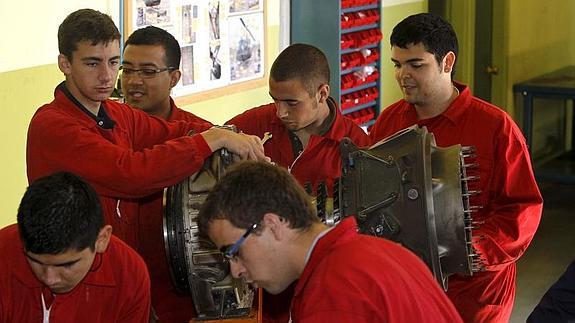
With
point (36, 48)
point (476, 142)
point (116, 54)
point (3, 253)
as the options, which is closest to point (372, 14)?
point (36, 48)

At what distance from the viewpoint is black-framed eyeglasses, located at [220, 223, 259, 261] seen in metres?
1.79

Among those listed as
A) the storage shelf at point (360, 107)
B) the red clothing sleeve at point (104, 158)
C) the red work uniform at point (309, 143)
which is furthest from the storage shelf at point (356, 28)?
the red clothing sleeve at point (104, 158)

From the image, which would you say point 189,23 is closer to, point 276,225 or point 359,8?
point 359,8

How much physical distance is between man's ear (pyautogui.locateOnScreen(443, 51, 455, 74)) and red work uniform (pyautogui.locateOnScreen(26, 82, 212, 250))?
3.13 feet

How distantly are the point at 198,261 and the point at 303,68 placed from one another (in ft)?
2.63

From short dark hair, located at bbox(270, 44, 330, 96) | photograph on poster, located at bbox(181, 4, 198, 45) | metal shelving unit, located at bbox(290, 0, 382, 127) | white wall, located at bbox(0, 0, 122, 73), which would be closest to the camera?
short dark hair, located at bbox(270, 44, 330, 96)

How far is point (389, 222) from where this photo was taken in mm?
2277

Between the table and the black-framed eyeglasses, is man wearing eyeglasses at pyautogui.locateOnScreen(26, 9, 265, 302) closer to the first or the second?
the black-framed eyeglasses

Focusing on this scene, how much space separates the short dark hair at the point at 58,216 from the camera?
79.1 inches

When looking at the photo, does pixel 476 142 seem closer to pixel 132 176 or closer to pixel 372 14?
pixel 132 176

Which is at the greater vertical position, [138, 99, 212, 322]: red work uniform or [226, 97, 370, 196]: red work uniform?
[226, 97, 370, 196]: red work uniform

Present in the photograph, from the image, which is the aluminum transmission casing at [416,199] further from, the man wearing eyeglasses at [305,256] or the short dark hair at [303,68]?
the short dark hair at [303,68]

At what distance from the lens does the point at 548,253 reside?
5.93 meters

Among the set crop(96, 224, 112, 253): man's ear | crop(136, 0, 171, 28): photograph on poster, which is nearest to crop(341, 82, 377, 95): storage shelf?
crop(136, 0, 171, 28): photograph on poster
